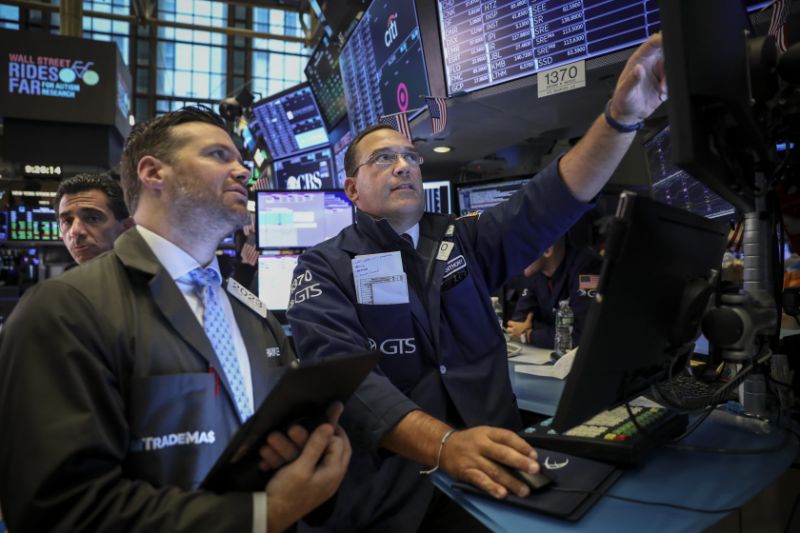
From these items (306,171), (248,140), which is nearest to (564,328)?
(306,171)

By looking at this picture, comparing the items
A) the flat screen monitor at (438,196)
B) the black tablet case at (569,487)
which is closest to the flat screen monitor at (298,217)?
the flat screen monitor at (438,196)

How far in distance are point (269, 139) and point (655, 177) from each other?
3536 mm

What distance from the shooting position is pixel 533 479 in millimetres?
886

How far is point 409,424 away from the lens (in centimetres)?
114

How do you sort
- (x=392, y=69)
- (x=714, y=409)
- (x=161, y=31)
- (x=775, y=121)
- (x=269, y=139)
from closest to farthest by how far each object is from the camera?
(x=775, y=121), (x=714, y=409), (x=392, y=69), (x=269, y=139), (x=161, y=31)

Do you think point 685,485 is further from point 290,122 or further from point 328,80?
A: point 290,122

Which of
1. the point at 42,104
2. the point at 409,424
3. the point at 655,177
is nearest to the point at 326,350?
the point at 409,424

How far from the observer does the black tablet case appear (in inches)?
32.5

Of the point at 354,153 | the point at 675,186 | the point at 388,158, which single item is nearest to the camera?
the point at 388,158

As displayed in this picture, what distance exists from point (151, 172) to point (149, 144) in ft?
0.29

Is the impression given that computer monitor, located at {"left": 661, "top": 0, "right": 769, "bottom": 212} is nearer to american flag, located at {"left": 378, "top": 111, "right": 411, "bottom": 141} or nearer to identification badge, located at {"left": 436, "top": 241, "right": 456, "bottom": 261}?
identification badge, located at {"left": 436, "top": 241, "right": 456, "bottom": 261}

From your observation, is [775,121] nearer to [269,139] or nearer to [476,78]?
[476,78]

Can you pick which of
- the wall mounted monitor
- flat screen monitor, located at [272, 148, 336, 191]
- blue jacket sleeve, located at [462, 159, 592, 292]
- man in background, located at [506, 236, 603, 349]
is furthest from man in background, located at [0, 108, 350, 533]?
flat screen monitor, located at [272, 148, 336, 191]

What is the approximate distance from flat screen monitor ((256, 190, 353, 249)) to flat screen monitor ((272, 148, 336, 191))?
894 millimetres
